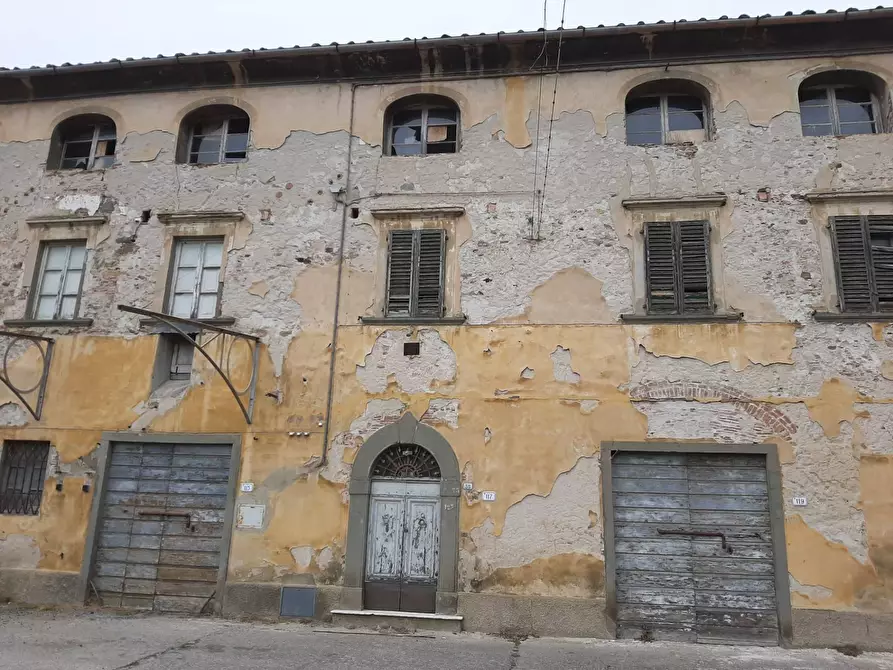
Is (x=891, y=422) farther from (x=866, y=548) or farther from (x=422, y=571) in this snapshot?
(x=422, y=571)

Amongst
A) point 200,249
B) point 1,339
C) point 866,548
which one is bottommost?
point 866,548

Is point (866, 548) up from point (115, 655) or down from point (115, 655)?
up

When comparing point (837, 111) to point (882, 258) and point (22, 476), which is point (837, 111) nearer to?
point (882, 258)

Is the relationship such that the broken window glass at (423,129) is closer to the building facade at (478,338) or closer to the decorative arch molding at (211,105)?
the building facade at (478,338)

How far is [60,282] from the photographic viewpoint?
10.6 metres

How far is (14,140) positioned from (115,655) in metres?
8.63

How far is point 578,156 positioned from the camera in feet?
32.6

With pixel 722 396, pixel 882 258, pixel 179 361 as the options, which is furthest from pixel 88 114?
pixel 882 258

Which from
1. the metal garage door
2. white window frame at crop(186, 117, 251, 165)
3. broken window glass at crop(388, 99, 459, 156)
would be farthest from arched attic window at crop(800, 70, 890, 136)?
the metal garage door

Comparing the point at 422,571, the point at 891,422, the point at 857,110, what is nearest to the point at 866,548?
the point at 891,422

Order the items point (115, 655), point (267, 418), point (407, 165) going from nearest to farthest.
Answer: point (115, 655)
point (267, 418)
point (407, 165)

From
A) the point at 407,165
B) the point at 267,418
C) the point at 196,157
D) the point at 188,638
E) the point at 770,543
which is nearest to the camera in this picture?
the point at 188,638

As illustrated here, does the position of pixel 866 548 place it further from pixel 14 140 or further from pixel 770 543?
pixel 14 140

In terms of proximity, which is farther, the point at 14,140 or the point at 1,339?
the point at 14,140
